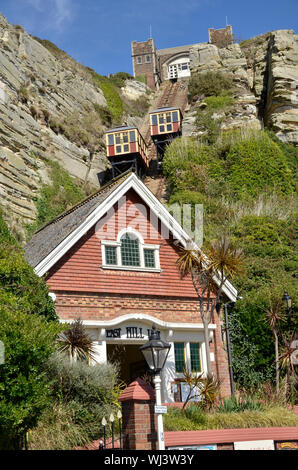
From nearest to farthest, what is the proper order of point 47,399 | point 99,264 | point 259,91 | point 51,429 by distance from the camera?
point 47,399, point 51,429, point 99,264, point 259,91

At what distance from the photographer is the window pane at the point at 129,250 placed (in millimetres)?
19281

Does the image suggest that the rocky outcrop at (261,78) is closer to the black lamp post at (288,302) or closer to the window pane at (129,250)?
the black lamp post at (288,302)

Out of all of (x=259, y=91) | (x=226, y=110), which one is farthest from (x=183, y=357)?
(x=259, y=91)

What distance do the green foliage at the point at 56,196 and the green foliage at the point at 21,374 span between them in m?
18.8

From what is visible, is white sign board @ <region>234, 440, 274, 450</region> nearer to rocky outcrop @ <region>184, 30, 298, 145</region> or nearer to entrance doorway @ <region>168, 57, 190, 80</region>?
rocky outcrop @ <region>184, 30, 298, 145</region>

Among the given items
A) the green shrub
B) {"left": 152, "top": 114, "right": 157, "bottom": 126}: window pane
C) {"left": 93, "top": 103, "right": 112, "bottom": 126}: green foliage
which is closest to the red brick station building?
the green shrub

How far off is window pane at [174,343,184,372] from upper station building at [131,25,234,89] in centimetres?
6853

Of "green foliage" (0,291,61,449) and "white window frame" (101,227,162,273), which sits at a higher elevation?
"white window frame" (101,227,162,273)

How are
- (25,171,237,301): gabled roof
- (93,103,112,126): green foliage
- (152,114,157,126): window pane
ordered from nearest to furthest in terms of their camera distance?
(25,171,237,301): gabled roof → (152,114,157,126): window pane → (93,103,112,126): green foliage

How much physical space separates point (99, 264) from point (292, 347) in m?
7.35

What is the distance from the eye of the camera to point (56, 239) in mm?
18547

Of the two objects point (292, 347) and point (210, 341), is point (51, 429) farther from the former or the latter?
point (292, 347)

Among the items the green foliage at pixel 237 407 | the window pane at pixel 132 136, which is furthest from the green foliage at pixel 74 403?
the window pane at pixel 132 136

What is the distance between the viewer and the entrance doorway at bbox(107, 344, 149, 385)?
20.8m
